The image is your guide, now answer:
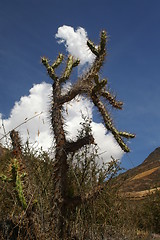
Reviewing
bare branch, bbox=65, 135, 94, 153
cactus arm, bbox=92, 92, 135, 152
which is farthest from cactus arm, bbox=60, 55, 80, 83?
bare branch, bbox=65, 135, 94, 153

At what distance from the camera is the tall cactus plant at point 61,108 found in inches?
153

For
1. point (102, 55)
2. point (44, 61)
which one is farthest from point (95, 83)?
point (44, 61)

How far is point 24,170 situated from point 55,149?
68cm

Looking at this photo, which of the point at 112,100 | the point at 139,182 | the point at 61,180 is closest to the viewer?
the point at 61,180

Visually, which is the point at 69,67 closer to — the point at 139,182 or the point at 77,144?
the point at 77,144

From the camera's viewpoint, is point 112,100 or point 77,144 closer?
point 77,144

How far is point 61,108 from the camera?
4.42 meters

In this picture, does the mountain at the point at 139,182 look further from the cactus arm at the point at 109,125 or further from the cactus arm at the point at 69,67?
the cactus arm at the point at 69,67

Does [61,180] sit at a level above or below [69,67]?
below

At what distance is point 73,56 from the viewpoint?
517 centimetres

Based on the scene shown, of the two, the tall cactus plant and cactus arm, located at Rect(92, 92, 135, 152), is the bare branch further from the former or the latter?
cactus arm, located at Rect(92, 92, 135, 152)

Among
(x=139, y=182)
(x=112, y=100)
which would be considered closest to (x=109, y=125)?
(x=112, y=100)

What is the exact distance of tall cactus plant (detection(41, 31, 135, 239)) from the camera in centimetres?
388

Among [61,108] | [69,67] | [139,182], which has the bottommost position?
[61,108]
